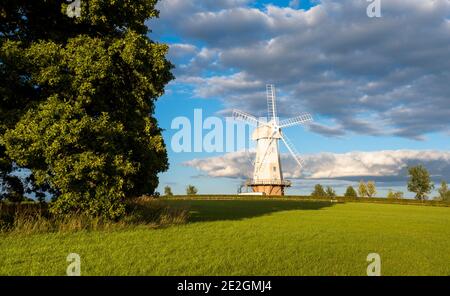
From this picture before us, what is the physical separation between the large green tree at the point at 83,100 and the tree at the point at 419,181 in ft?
372

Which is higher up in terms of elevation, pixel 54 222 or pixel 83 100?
pixel 83 100

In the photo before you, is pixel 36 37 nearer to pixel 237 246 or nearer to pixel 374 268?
pixel 237 246

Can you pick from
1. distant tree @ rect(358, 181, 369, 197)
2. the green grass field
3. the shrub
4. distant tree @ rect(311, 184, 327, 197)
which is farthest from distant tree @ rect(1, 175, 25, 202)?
distant tree @ rect(311, 184, 327, 197)

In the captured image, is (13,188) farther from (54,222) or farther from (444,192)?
(444,192)

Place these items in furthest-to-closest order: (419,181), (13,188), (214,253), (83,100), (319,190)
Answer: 1. (319,190)
2. (419,181)
3. (13,188)
4. (83,100)
5. (214,253)

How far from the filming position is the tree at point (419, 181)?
392ft

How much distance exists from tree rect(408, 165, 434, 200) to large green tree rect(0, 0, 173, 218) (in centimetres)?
11329

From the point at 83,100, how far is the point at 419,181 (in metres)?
118

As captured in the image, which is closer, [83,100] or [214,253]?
[214,253]

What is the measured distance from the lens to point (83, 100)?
18.9 metres

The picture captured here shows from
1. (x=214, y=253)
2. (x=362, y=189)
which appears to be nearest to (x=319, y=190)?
(x=362, y=189)
